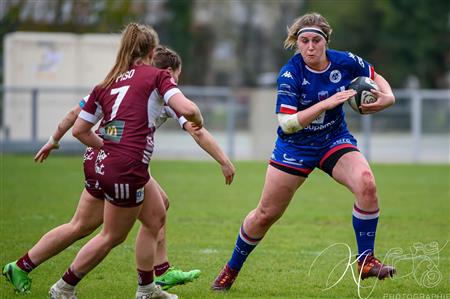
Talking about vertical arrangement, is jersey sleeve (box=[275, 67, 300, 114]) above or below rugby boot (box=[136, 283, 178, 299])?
above

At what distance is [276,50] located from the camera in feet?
176

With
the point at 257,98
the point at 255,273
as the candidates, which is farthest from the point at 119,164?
the point at 257,98

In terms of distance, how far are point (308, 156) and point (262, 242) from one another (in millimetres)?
2793

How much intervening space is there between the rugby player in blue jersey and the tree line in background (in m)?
26.0

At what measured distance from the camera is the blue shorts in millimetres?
6293

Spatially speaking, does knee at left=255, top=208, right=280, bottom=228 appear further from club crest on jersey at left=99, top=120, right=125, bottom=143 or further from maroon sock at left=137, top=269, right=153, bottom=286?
club crest on jersey at left=99, top=120, right=125, bottom=143

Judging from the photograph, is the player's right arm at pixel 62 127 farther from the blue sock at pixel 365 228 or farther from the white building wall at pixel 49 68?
the white building wall at pixel 49 68

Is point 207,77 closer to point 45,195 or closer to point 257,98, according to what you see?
point 257,98

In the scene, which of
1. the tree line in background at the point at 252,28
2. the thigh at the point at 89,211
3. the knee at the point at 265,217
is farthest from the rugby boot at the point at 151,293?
the tree line in background at the point at 252,28

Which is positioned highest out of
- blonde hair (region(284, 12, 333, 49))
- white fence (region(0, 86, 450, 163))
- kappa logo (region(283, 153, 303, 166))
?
blonde hair (region(284, 12, 333, 49))

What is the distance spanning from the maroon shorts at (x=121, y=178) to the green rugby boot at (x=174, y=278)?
1.03m

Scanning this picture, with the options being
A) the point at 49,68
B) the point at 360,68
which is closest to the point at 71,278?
the point at 360,68

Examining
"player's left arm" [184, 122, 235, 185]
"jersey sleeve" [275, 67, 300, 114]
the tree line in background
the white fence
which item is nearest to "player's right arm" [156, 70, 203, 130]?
"player's left arm" [184, 122, 235, 185]

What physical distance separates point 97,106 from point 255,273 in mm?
2452
